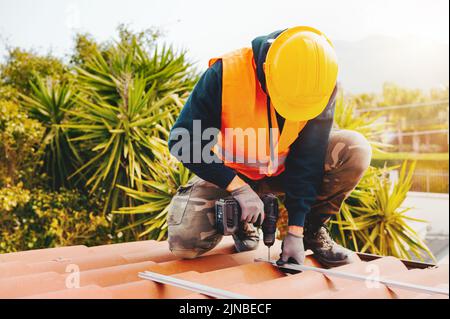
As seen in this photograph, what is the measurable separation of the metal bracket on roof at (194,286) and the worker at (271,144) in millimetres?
435

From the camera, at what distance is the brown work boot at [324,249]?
7.01 feet

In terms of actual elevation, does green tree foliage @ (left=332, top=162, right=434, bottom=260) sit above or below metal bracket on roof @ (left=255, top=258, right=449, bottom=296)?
below

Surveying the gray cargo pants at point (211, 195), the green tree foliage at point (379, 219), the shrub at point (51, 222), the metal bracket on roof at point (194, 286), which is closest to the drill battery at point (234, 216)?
the gray cargo pants at point (211, 195)

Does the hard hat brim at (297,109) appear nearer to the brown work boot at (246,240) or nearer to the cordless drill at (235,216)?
the cordless drill at (235,216)

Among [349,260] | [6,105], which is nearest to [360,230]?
[349,260]

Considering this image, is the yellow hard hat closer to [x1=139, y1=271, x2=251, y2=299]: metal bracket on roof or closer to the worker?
the worker

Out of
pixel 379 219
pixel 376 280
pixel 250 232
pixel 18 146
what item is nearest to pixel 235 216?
pixel 250 232

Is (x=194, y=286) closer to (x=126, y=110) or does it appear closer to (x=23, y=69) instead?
(x=126, y=110)

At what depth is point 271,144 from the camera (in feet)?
6.81

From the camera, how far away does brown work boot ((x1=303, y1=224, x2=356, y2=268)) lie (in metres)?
2.14

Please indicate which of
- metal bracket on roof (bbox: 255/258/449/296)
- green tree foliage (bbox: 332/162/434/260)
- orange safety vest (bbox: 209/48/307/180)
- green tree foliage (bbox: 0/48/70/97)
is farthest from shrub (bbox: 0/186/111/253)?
metal bracket on roof (bbox: 255/258/449/296)

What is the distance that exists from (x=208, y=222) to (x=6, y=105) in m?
3.23

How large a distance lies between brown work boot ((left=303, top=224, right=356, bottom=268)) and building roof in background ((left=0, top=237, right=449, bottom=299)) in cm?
5

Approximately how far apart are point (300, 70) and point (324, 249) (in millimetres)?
839
